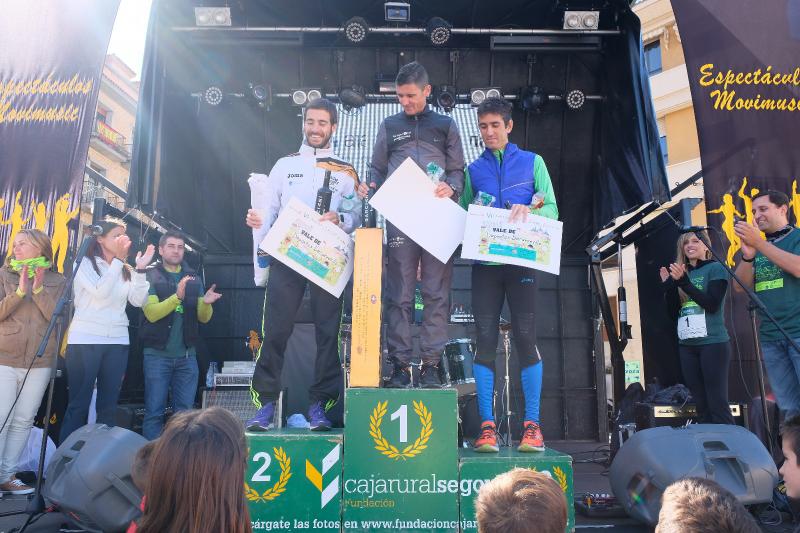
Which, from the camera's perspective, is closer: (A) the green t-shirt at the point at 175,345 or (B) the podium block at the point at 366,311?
(B) the podium block at the point at 366,311

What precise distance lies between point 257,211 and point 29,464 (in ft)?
9.00

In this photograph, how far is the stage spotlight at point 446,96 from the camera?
19.6 ft

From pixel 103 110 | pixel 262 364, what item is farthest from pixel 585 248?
pixel 103 110

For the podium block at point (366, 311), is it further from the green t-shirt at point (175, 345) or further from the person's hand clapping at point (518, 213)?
the green t-shirt at point (175, 345)

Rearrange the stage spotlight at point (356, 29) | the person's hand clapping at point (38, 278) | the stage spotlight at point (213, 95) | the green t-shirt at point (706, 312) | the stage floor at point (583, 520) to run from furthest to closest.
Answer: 1. the stage spotlight at point (213, 95)
2. the stage spotlight at point (356, 29)
3. the green t-shirt at point (706, 312)
4. the person's hand clapping at point (38, 278)
5. the stage floor at point (583, 520)

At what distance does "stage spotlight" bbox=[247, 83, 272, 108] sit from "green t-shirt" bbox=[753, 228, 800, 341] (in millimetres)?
4495

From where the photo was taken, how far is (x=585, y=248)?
22.0 feet

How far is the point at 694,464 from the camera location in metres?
2.88

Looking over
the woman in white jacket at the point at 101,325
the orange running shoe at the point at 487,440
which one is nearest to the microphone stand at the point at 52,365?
the woman in white jacket at the point at 101,325

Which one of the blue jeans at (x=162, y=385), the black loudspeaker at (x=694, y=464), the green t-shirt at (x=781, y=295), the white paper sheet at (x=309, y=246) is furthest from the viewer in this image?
the blue jeans at (x=162, y=385)

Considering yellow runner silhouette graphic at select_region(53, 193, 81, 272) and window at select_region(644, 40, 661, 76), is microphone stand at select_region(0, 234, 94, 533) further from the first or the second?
window at select_region(644, 40, 661, 76)

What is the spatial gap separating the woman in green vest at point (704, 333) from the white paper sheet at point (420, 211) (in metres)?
1.98

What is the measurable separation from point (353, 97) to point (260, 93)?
907 mm

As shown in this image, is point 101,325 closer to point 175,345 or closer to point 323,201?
point 175,345
